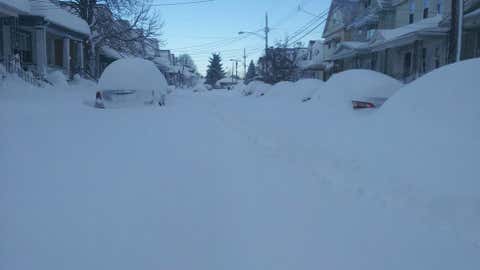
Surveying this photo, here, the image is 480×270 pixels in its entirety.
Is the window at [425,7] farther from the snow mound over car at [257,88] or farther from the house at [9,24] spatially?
the house at [9,24]

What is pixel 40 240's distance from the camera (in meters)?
3.11

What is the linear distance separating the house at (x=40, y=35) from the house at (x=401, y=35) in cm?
2048

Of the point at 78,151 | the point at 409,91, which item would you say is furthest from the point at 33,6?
the point at 409,91

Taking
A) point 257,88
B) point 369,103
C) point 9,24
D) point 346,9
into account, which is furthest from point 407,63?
point 9,24

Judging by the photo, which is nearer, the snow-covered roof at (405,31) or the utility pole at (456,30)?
the utility pole at (456,30)

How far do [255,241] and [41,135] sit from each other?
19.4ft

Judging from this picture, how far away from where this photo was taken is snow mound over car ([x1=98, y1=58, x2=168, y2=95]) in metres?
13.7

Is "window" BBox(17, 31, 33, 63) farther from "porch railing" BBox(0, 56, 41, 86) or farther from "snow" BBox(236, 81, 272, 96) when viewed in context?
"snow" BBox(236, 81, 272, 96)

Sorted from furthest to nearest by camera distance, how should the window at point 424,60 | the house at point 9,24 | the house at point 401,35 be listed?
1. the window at point 424,60
2. the house at point 401,35
3. the house at point 9,24

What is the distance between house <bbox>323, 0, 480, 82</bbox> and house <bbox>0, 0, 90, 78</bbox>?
67.2ft

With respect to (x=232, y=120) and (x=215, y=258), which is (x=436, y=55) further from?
(x=215, y=258)

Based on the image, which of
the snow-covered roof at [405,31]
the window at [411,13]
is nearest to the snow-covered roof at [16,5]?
the snow-covered roof at [405,31]

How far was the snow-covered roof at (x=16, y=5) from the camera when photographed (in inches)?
616

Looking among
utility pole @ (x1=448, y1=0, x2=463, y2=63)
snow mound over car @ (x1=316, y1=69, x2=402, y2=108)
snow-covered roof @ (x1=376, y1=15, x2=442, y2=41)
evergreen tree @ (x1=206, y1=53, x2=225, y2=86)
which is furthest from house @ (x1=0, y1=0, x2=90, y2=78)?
evergreen tree @ (x1=206, y1=53, x2=225, y2=86)
